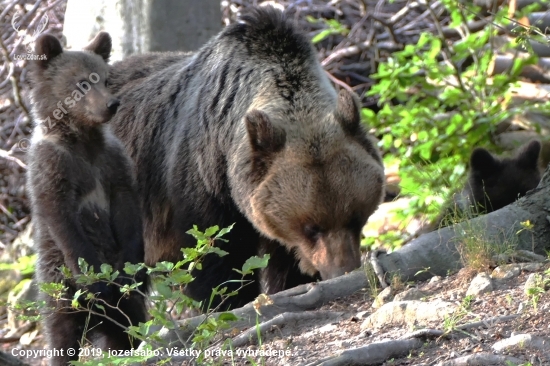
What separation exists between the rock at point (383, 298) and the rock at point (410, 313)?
0.45m

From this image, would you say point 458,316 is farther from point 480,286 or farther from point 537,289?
point 480,286

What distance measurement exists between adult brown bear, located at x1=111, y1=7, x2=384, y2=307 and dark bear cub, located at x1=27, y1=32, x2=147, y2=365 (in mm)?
796

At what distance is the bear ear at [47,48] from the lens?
4.89m

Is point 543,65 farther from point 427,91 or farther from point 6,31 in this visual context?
point 6,31

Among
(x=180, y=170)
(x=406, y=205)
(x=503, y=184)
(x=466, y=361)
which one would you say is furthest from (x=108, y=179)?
(x=406, y=205)

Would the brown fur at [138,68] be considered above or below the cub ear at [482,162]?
above

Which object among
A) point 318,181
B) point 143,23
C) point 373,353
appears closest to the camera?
Answer: point 373,353

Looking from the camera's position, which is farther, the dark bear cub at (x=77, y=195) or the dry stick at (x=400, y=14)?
the dry stick at (x=400, y=14)

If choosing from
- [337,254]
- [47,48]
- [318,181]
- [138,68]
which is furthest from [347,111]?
[138,68]

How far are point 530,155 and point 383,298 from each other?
8.72 ft

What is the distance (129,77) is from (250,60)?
1.66 m

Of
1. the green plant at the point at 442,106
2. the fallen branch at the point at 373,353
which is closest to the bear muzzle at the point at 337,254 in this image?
the fallen branch at the point at 373,353

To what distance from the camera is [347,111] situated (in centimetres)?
530

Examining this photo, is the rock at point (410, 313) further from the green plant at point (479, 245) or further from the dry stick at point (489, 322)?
the green plant at point (479, 245)
